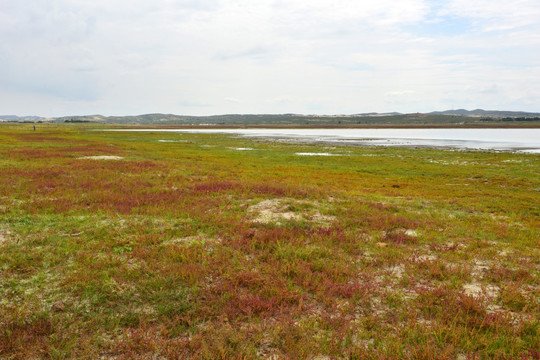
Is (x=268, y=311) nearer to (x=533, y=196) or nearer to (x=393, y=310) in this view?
(x=393, y=310)

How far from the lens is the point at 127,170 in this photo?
3008 centimetres

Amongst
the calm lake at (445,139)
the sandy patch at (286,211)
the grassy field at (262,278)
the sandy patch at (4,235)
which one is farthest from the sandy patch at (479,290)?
the calm lake at (445,139)

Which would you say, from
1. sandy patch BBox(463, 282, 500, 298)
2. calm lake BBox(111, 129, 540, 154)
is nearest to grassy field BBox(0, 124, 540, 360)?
sandy patch BBox(463, 282, 500, 298)

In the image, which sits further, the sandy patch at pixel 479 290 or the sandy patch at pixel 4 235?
the sandy patch at pixel 4 235

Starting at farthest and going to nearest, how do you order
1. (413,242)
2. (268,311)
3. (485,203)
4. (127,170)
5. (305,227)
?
(127,170) → (485,203) → (305,227) → (413,242) → (268,311)

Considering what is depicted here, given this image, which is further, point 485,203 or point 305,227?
point 485,203

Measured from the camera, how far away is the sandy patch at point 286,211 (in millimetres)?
15411

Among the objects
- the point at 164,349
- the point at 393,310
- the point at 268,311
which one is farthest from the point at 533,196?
the point at 164,349

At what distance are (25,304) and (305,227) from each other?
403 inches

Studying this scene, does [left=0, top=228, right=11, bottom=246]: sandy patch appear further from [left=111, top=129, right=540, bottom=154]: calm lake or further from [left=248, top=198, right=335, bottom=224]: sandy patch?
[left=111, top=129, right=540, bottom=154]: calm lake

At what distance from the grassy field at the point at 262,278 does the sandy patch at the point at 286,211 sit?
0.11 metres

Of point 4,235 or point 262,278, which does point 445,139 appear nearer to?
point 262,278

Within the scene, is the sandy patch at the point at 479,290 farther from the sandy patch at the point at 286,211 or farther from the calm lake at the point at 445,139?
the calm lake at the point at 445,139

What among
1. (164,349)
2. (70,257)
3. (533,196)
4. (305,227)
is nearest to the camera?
(164,349)
